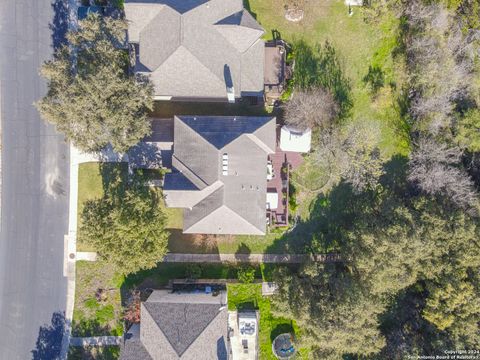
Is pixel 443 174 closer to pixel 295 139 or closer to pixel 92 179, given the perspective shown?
pixel 295 139

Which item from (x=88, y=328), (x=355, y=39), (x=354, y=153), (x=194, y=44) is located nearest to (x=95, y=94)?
(x=194, y=44)

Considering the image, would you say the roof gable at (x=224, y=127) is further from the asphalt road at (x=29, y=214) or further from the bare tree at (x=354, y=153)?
the asphalt road at (x=29, y=214)

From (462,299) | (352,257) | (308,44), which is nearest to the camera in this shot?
(462,299)

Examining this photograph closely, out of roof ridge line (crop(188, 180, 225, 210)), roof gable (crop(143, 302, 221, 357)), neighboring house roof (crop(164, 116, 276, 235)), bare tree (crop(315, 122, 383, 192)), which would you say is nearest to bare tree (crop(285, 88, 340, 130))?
bare tree (crop(315, 122, 383, 192))

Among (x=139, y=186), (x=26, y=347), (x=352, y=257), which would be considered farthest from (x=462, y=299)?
(x=26, y=347)

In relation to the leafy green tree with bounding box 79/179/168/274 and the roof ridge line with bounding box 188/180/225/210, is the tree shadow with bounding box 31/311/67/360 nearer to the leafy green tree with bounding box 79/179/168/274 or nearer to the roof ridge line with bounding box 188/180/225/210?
the leafy green tree with bounding box 79/179/168/274

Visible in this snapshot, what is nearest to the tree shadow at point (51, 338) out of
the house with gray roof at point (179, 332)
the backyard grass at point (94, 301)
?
the backyard grass at point (94, 301)

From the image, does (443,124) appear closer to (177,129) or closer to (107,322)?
(177,129)
